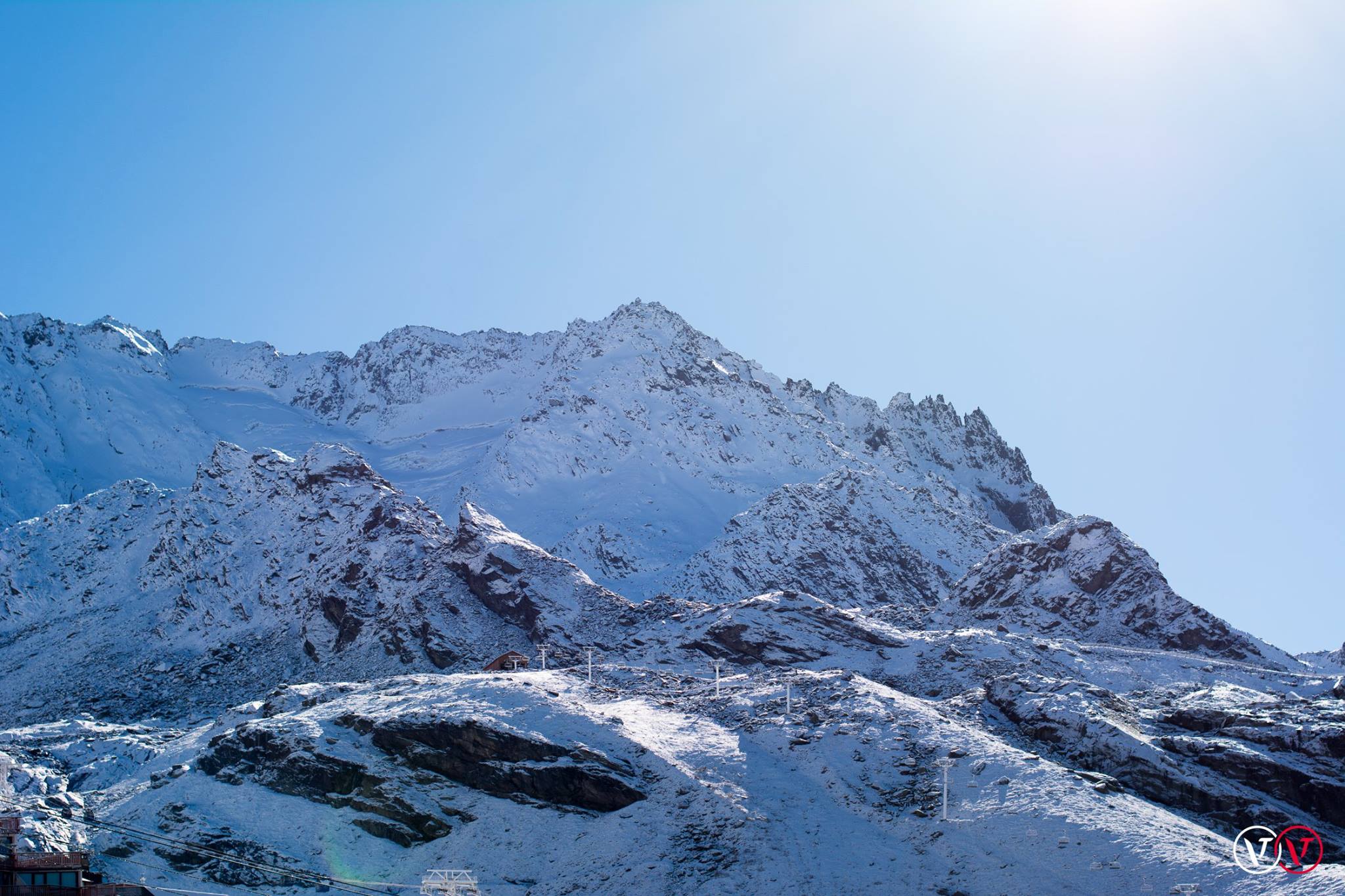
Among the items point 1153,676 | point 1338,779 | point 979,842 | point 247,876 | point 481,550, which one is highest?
point 481,550

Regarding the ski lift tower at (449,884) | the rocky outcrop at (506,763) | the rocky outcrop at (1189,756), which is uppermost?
the rocky outcrop at (1189,756)

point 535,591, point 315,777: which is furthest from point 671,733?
point 535,591

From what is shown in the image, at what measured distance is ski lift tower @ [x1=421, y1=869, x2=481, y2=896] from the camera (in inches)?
2793

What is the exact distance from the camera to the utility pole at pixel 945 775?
83.1 m

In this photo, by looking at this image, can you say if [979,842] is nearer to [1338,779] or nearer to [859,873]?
[859,873]

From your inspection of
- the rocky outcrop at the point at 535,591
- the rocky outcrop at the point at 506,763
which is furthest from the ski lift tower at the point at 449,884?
the rocky outcrop at the point at 535,591

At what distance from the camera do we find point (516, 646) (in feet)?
487

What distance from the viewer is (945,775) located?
84375 mm

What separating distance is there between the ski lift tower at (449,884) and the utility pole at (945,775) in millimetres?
27755

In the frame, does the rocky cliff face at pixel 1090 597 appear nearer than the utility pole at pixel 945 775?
No

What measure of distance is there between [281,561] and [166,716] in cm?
4051

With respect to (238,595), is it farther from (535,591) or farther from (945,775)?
(945,775)

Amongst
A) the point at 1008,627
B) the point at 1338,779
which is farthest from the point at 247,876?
the point at 1008,627

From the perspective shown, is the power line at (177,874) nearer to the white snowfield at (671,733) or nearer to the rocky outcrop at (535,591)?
the white snowfield at (671,733)
